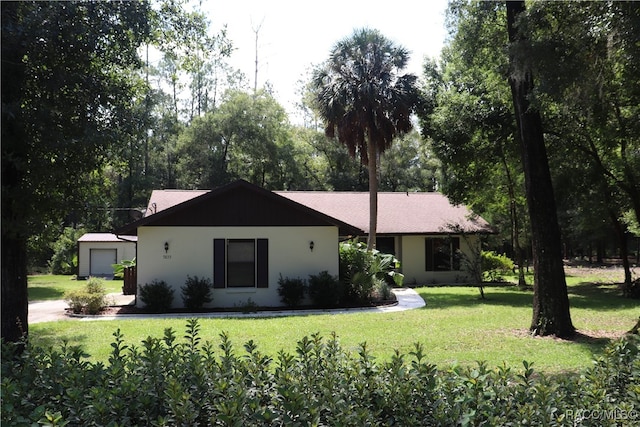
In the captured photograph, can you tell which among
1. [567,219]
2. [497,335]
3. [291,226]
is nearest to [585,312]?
[497,335]

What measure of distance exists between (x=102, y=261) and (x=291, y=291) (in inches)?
722

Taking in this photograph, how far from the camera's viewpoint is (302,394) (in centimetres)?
320

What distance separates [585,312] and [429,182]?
31770 millimetres

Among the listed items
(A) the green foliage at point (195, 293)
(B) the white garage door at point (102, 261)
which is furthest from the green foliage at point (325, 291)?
(B) the white garage door at point (102, 261)

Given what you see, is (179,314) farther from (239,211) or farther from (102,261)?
(102,261)

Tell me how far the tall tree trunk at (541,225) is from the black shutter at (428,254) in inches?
534

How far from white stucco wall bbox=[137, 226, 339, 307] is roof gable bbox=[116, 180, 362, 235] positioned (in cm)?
20

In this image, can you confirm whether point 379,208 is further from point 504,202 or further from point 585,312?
point 585,312

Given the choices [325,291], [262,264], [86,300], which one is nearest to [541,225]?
[325,291]

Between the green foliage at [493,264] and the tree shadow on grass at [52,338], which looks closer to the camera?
the tree shadow on grass at [52,338]

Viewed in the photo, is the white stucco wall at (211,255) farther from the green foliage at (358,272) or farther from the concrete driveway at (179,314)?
the concrete driveway at (179,314)

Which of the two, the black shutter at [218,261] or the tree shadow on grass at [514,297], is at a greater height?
the black shutter at [218,261]

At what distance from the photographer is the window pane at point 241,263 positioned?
1627 centimetres

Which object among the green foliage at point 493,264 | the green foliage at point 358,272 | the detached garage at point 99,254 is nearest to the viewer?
the green foliage at point 358,272
